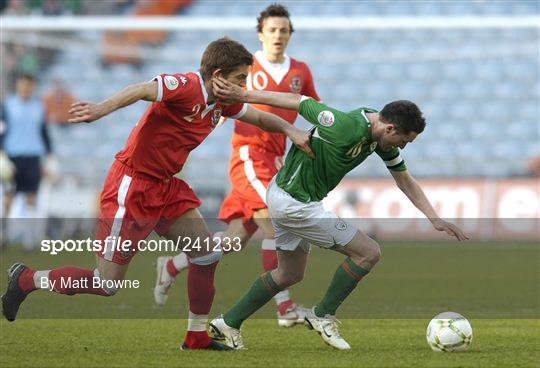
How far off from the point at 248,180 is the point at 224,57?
244 centimetres

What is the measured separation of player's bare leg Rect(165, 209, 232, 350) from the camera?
6.88m

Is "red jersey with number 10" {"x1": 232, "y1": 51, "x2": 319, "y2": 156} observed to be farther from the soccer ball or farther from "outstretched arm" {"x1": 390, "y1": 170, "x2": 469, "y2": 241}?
the soccer ball

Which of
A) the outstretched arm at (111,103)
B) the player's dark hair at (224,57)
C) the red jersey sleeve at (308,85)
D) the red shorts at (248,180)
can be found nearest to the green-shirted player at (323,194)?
the player's dark hair at (224,57)

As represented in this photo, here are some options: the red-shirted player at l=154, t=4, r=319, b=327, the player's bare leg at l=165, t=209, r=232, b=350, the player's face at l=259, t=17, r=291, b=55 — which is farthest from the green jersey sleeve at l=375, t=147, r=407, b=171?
the player's face at l=259, t=17, r=291, b=55

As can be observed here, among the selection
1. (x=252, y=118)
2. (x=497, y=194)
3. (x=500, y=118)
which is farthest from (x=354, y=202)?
(x=252, y=118)

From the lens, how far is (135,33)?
22.9 meters

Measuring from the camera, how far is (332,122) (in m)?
6.63

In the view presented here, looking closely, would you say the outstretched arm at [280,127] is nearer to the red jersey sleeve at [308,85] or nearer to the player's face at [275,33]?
the player's face at [275,33]

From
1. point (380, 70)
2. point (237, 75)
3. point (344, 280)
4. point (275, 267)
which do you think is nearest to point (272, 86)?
point (275, 267)

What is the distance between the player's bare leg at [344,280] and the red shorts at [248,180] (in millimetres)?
1947

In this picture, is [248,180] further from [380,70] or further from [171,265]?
[380,70]

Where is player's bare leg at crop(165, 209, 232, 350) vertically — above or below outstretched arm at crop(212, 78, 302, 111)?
below

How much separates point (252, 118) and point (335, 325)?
1452mm

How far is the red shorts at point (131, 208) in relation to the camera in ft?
22.1
